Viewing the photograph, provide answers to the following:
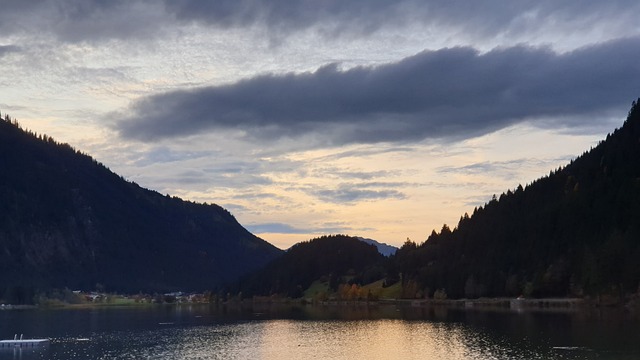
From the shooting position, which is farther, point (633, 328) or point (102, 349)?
point (102, 349)

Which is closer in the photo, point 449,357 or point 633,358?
point 633,358

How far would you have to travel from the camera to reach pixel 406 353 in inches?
5851

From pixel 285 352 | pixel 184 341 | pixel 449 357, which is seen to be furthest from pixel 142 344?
pixel 449 357

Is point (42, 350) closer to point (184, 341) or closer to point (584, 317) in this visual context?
point (184, 341)

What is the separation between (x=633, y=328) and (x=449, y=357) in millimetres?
40047

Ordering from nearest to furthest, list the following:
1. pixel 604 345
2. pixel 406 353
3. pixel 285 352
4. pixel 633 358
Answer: pixel 633 358
pixel 604 345
pixel 406 353
pixel 285 352

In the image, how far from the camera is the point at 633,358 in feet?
383

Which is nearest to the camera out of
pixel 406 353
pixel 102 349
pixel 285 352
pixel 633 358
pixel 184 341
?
pixel 633 358

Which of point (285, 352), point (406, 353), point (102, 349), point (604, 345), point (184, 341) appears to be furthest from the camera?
point (184, 341)

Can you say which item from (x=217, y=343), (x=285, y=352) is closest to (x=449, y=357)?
(x=285, y=352)

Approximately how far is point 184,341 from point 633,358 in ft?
348

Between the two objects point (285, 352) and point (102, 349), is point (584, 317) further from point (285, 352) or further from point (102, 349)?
point (102, 349)

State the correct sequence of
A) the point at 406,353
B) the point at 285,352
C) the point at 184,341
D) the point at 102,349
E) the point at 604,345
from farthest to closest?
the point at 184,341 → the point at 102,349 → the point at 285,352 → the point at 406,353 → the point at 604,345

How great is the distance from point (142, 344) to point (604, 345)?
324 ft
